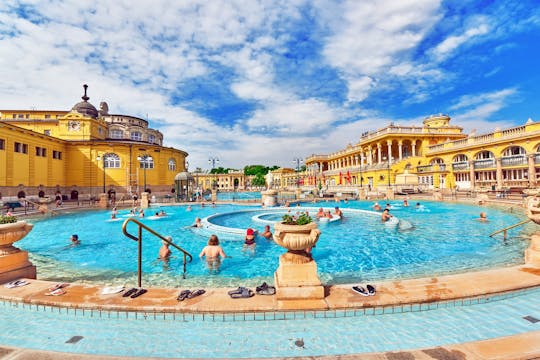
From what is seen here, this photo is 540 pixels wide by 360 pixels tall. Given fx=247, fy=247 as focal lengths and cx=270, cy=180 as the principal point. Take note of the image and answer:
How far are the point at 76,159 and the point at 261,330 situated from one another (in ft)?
131

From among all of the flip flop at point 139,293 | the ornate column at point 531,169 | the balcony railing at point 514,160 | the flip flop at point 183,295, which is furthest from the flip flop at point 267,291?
the balcony railing at point 514,160

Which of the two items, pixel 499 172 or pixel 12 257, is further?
pixel 499 172

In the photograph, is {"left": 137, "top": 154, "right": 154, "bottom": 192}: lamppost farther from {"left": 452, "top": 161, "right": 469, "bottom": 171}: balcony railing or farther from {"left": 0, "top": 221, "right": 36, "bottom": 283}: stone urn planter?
{"left": 452, "top": 161, "right": 469, "bottom": 171}: balcony railing

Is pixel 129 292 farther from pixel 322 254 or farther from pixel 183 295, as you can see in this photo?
pixel 322 254

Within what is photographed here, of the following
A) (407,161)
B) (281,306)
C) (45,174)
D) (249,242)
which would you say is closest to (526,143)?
(407,161)

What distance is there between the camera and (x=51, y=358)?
278 cm

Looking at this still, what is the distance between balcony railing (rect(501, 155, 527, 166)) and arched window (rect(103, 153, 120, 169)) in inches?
1917

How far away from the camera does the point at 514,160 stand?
90.7 feet

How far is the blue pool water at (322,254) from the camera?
6879 mm

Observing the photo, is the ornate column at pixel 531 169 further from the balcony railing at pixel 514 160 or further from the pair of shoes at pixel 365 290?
the pair of shoes at pixel 365 290

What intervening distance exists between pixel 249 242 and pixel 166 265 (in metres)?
3.33

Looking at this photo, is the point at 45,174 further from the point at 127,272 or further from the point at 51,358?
the point at 51,358

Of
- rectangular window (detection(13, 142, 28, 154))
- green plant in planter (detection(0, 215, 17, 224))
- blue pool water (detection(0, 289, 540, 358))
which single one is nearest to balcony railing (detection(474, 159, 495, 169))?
blue pool water (detection(0, 289, 540, 358))

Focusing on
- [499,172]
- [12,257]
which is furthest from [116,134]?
[499,172]
